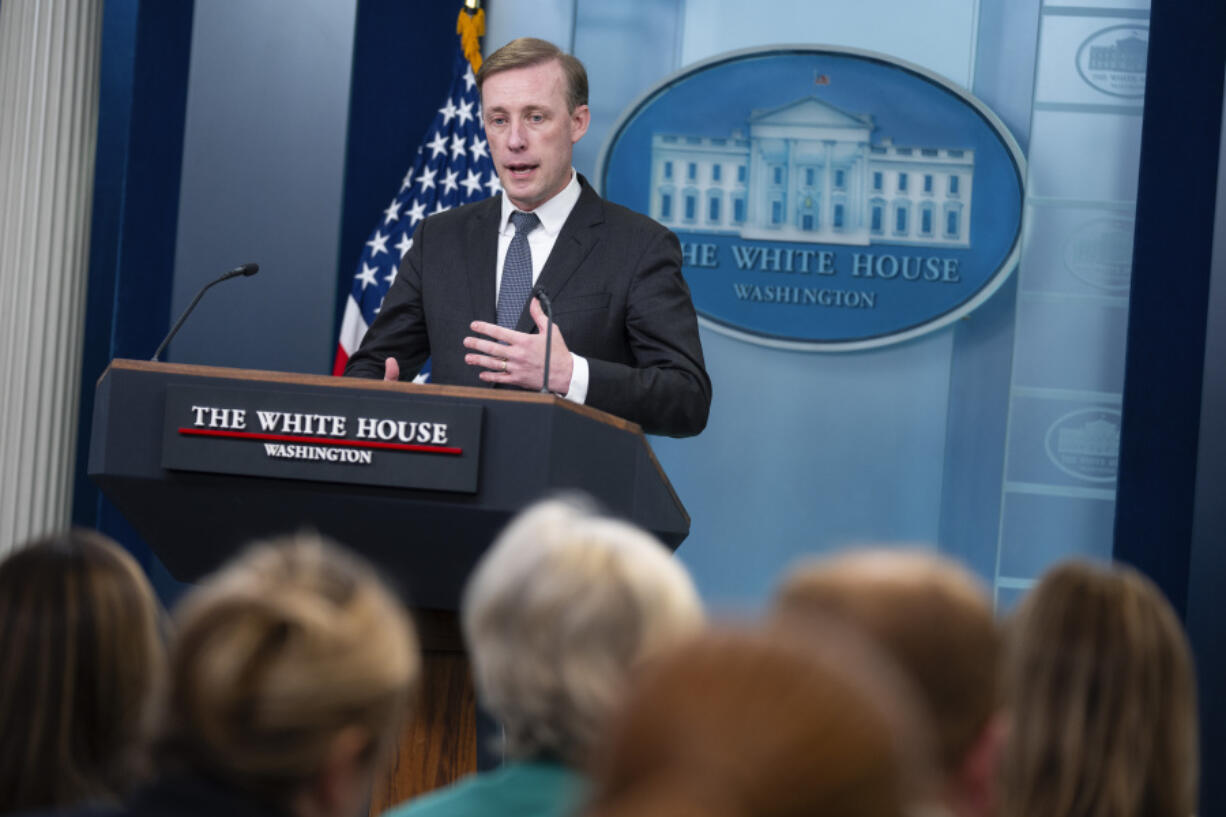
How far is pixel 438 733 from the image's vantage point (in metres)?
2.73

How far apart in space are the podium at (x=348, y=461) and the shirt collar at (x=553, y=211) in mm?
1068

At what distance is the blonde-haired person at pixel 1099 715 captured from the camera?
4.86ft

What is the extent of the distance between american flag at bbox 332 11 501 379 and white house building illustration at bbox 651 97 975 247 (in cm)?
68

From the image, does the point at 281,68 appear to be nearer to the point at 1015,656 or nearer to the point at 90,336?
the point at 90,336

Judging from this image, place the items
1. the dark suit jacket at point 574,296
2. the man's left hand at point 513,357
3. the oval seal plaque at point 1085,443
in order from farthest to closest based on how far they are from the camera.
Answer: the oval seal plaque at point 1085,443, the dark suit jacket at point 574,296, the man's left hand at point 513,357

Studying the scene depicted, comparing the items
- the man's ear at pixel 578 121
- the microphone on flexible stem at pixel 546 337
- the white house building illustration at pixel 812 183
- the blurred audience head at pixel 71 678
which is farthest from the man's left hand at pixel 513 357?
the white house building illustration at pixel 812 183

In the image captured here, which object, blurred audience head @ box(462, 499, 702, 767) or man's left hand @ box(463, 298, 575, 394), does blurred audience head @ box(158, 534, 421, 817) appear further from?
man's left hand @ box(463, 298, 575, 394)

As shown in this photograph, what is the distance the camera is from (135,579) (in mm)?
1526

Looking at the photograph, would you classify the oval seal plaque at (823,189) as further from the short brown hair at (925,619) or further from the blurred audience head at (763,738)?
the blurred audience head at (763,738)

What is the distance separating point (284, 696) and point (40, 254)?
14.9 feet

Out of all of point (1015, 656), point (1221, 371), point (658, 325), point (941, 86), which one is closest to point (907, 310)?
point (941, 86)

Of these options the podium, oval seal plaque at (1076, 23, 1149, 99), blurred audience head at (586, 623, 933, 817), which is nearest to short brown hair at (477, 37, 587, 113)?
the podium

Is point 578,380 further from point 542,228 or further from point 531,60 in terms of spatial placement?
point 531,60

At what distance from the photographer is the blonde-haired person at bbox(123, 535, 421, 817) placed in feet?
3.59
